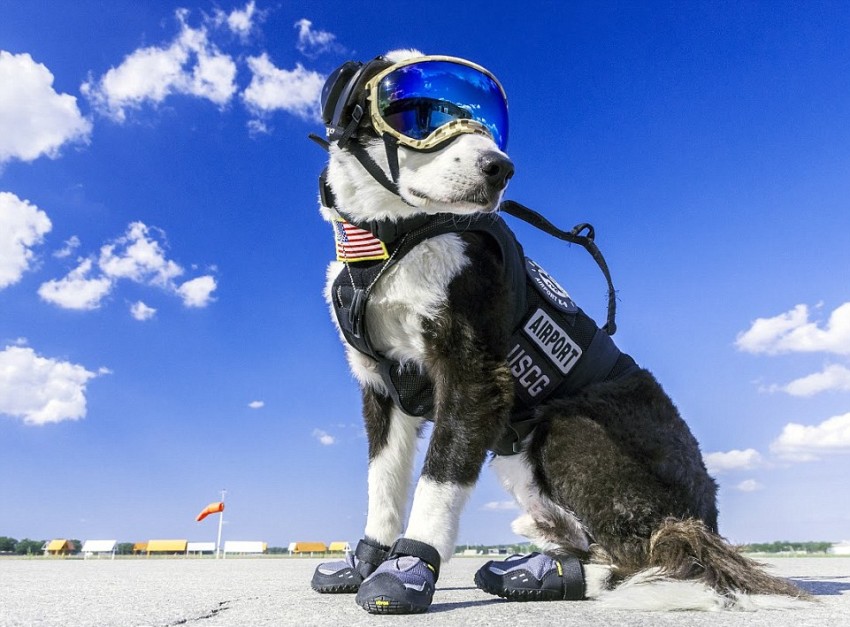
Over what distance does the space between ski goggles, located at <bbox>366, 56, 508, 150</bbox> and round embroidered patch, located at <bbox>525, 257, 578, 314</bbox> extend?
0.88 m

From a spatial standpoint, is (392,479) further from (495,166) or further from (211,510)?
(211,510)

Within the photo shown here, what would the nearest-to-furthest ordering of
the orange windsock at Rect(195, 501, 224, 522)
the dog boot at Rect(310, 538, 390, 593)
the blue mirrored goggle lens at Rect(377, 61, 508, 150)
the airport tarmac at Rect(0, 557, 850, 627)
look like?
the airport tarmac at Rect(0, 557, 850, 627)
the blue mirrored goggle lens at Rect(377, 61, 508, 150)
the dog boot at Rect(310, 538, 390, 593)
the orange windsock at Rect(195, 501, 224, 522)

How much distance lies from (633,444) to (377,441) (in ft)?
5.35

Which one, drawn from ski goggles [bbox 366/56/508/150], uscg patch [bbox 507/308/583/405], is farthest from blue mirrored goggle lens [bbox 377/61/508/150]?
uscg patch [bbox 507/308/583/405]

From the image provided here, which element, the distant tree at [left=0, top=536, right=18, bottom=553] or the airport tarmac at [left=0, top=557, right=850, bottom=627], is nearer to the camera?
the airport tarmac at [left=0, top=557, right=850, bottom=627]

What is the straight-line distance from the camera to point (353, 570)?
4.23 meters

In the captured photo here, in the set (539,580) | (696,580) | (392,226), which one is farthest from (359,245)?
(696,580)

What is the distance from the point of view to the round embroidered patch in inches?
171

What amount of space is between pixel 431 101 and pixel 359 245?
927 mm

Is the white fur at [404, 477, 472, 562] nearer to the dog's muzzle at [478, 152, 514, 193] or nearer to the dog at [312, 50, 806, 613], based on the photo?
the dog at [312, 50, 806, 613]

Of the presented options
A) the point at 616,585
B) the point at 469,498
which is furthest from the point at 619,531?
the point at 469,498

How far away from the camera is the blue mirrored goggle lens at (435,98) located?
3850 mm

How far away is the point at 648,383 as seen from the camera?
169 inches

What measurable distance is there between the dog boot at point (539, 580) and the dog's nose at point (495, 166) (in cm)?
209
